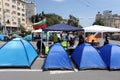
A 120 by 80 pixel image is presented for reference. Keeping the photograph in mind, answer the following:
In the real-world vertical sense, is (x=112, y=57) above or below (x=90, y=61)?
above

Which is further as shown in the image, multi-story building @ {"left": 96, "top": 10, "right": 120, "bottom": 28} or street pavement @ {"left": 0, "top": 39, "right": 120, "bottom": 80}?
multi-story building @ {"left": 96, "top": 10, "right": 120, "bottom": 28}

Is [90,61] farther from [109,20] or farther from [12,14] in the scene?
[109,20]

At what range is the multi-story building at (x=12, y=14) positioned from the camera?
77613 mm

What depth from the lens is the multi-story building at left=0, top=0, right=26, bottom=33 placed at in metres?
77.6

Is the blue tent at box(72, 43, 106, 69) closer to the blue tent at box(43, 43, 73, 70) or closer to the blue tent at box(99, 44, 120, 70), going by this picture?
the blue tent at box(99, 44, 120, 70)

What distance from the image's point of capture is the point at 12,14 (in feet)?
285

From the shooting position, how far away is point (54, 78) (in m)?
10.2

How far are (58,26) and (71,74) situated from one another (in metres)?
7.80

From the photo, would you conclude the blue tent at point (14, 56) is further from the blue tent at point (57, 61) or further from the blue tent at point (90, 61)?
the blue tent at point (90, 61)

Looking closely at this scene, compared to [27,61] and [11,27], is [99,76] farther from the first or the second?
[11,27]

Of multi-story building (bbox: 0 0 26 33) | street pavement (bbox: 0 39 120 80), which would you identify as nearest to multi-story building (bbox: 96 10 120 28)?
multi-story building (bbox: 0 0 26 33)

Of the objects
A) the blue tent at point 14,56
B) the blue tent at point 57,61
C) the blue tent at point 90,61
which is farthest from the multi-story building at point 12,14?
the blue tent at point 90,61

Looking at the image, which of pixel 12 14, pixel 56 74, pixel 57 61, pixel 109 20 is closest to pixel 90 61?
pixel 57 61

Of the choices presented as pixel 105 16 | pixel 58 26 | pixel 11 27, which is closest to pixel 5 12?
pixel 11 27
